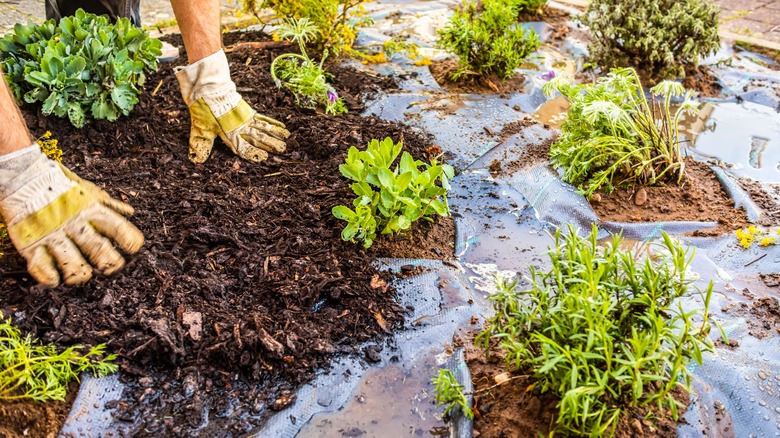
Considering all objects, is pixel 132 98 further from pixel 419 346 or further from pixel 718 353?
pixel 718 353

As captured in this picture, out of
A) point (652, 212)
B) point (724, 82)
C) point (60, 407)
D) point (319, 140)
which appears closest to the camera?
point (60, 407)

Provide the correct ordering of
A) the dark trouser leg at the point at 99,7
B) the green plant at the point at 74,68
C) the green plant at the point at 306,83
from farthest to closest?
the dark trouser leg at the point at 99,7 < the green plant at the point at 306,83 < the green plant at the point at 74,68

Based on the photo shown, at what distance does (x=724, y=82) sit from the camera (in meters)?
4.13

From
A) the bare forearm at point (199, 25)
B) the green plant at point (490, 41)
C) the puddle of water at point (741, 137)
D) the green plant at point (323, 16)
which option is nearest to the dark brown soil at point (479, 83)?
the green plant at point (490, 41)

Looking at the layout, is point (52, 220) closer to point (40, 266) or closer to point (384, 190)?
point (40, 266)

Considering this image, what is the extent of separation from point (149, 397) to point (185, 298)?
0.39 metres

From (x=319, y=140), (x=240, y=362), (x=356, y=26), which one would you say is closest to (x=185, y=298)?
(x=240, y=362)

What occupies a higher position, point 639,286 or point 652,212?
point 639,286

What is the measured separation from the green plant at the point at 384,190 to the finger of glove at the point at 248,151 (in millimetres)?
811

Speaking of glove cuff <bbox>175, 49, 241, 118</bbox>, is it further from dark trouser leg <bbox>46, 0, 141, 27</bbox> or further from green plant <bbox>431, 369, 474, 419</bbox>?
green plant <bbox>431, 369, 474, 419</bbox>

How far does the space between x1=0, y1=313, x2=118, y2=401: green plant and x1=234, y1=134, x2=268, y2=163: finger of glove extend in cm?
135

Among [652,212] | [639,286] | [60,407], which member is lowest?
[652,212]

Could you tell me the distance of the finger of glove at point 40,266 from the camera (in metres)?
2.06

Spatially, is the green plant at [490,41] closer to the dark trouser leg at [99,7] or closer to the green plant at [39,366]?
the dark trouser leg at [99,7]
